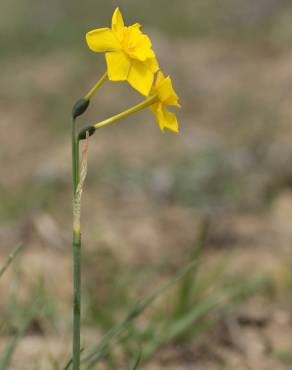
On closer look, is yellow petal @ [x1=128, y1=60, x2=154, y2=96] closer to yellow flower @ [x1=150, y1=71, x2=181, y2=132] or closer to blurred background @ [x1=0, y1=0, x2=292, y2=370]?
yellow flower @ [x1=150, y1=71, x2=181, y2=132]

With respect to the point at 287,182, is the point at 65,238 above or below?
above

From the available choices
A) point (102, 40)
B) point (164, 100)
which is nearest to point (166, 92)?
point (164, 100)

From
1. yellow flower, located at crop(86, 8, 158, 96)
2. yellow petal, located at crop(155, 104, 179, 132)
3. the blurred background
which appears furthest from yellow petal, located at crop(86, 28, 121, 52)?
the blurred background

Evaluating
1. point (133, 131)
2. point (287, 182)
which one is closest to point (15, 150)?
point (133, 131)

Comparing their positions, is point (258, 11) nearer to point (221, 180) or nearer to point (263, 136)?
point (263, 136)

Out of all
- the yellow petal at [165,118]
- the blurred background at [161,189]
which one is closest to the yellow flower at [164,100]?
the yellow petal at [165,118]

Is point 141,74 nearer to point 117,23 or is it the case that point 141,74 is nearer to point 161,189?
point 117,23
